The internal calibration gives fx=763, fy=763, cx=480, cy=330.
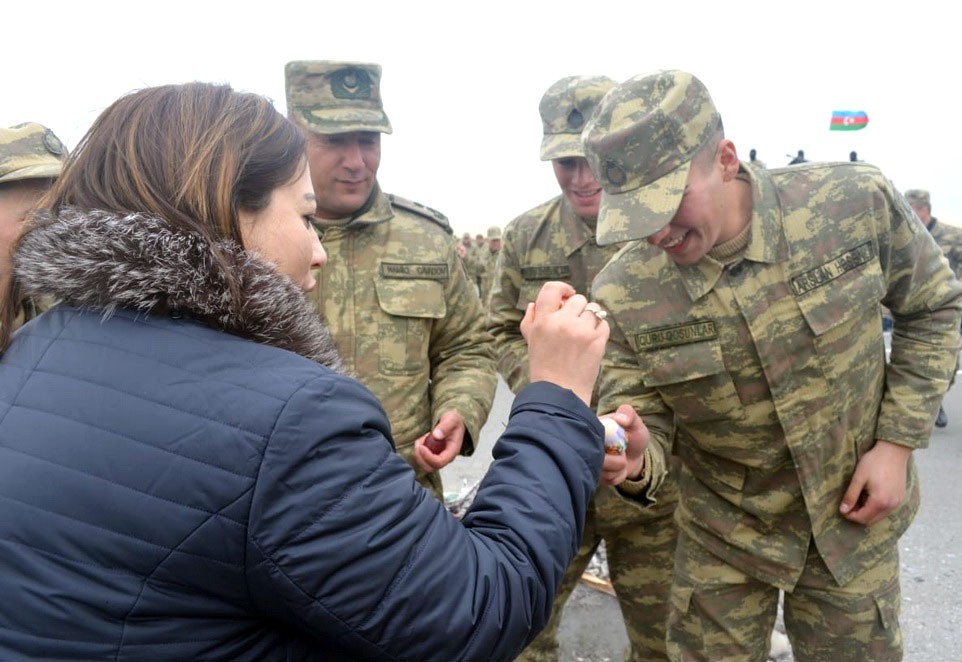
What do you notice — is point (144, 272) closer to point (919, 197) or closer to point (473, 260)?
point (919, 197)

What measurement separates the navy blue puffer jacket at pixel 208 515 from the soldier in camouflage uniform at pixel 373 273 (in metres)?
1.54

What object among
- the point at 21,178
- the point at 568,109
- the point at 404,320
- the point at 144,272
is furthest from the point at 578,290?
the point at 144,272

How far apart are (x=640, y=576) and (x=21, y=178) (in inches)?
103

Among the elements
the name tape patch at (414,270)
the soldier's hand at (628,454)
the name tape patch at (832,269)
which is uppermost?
the name tape patch at (832,269)

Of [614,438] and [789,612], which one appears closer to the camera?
[614,438]

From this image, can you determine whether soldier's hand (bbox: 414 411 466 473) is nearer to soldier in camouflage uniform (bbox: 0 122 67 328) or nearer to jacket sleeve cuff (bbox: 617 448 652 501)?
jacket sleeve cuff (bbox: 617 448 652 501)

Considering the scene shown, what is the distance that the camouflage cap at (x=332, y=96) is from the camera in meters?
2.66

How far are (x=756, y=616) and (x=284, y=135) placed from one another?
211cm

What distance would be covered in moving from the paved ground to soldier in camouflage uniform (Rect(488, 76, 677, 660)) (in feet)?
1.19

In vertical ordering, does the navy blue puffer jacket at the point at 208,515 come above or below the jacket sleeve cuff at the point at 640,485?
above

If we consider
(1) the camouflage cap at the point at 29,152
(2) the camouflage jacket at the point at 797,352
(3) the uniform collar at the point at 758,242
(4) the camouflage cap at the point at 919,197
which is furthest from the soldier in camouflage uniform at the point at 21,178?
(4) the camouflage cap at the point at 919,197

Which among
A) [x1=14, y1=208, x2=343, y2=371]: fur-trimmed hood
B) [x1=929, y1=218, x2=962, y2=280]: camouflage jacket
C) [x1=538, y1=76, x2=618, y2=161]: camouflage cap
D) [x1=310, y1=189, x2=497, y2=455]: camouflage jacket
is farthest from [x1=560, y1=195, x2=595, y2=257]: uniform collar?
[x1=929, y1=218, x2=962, y2=280]: camouflage jacket

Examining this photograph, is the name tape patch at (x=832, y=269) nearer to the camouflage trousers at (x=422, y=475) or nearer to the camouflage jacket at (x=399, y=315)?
the camouflage jacket at (x=399, y=315)

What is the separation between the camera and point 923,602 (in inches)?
141
